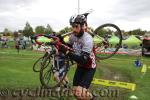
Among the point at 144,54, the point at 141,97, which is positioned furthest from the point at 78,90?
the point at 144,54

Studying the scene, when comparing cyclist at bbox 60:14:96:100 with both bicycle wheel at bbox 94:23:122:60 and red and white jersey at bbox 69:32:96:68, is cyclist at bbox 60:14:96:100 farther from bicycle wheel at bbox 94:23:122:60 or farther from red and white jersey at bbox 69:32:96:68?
bicycle wheel at bbox 94:23:122:60

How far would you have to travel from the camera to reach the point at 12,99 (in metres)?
12.0

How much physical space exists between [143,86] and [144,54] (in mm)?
36686

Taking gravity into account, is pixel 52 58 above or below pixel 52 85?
above

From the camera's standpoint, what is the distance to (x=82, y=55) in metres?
9.34

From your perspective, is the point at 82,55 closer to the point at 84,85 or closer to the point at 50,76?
the point at 84,85

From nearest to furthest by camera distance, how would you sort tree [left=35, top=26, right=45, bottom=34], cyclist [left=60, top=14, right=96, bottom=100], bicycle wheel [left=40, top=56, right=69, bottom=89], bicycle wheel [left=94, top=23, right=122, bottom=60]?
1. cyclist [left=60, top=14, right=96, bottom=100]
2. bicycle wheel [left=40, top=56, right=69, bottom=89]
3. bicycle wheel [left=94, top=23, right=122, bottom=60]
4. tree [left=35, top=26, right=45, bottom=34]

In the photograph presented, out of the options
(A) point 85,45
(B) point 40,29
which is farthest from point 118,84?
(B) point 40,29

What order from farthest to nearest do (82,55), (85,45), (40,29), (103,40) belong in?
(40,29) → (103,40) → (85,45) → (82,55)

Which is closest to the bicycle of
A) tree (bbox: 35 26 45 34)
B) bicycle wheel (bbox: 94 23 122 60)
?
bicycle wheel (bbox: 94 23 122 60)

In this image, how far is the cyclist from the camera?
942 cm

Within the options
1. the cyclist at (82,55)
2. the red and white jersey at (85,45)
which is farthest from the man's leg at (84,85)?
the red and white jersey at (85,45)

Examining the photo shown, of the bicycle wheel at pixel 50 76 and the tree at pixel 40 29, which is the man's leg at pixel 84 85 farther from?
the tree at pixel 40 29

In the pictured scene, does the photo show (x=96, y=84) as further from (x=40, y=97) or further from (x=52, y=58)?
(x=52, y=58)
